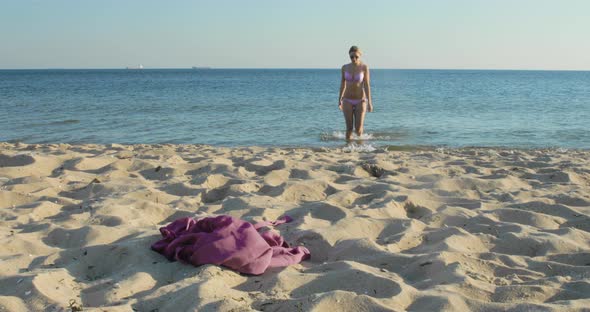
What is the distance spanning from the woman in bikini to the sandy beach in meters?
3.00

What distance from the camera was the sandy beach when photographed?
2.73 metres

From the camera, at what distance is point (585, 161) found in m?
7.19

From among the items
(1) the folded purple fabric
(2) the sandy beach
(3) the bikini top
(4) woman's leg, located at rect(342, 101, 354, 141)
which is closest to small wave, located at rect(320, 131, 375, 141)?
(4) woman's leg, located at rect(342, 101, 354, 141)

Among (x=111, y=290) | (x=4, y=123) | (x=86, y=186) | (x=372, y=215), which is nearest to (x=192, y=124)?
(x=4, y=123)

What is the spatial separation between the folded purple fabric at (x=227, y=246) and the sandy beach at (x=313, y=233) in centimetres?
7

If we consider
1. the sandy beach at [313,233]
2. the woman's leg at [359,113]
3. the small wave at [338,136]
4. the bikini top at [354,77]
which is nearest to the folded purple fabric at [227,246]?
the sandy beach at [313,233]

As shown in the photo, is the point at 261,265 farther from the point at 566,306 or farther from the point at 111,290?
the point at 566,306

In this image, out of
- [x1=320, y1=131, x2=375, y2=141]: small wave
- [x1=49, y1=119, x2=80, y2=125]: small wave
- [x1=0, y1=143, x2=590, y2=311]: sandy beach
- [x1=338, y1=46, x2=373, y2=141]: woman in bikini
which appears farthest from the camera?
[x1=49, y1=119, x2=80, y2=125]: small wave

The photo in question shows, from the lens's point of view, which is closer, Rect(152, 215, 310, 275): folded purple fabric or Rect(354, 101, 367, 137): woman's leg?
Rect(152, 215, 310, 275): folded purple fabric

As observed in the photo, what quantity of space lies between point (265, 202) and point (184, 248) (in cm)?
146

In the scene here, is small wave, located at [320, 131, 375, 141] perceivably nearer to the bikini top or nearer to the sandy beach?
the bikini top

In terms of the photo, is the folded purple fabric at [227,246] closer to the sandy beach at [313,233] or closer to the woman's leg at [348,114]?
the sandy beach at [313,233]

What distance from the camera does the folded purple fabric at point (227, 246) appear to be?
316cm

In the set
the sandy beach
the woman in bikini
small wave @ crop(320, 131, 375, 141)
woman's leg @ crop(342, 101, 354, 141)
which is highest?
the woman in bikini
